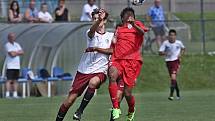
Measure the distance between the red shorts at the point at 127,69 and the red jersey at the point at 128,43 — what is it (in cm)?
10

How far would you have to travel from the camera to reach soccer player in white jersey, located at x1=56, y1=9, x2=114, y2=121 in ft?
51.1

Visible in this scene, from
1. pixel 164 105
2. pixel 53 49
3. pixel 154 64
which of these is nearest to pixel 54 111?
pixel 164 105

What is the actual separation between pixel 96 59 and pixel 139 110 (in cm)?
499

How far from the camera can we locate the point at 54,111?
67.1 feet

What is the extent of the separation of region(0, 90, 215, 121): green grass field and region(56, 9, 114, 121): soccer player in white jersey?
2.13m

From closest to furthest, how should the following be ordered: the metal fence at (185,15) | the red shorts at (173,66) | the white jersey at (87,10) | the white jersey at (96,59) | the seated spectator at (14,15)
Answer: the white jersey at (96,59)
the red shorts at (173,66)
the seated spectator at (14,15)
the white jersey at (87,10)
the metal fence at (185,15)

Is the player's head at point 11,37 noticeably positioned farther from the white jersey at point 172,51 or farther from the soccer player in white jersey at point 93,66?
the soccer player in white jersey at point 93,66

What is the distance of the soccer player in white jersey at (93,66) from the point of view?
15.6 m

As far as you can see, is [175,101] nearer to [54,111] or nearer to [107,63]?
[54,111]

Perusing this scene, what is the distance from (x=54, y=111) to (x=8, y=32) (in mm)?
11061

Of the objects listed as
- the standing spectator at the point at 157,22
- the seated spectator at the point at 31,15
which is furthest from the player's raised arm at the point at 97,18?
the standing spectator at the point at 157,22

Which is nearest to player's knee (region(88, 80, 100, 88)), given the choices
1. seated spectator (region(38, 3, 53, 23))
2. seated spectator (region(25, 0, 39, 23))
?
seated spectator (region(38, 3, 53, 23))

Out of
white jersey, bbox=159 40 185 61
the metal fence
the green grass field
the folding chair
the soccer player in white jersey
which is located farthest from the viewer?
the metal fence

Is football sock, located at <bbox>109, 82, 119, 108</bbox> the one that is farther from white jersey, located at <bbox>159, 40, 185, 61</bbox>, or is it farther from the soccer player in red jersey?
white jersey, located at <bbox>159, 40, 185, 61</bbox>
